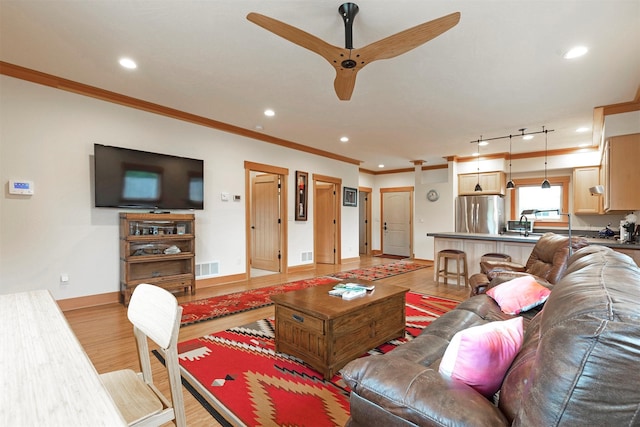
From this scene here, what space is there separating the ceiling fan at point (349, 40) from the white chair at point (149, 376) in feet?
5.49

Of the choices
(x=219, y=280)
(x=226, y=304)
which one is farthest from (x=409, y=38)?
(x=219, y=280)

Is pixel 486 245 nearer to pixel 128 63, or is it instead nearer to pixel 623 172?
pixel 623 172

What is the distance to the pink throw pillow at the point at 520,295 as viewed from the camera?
7.00 ft

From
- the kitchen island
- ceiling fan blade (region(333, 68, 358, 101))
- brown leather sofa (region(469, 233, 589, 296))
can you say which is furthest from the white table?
the kitchen island

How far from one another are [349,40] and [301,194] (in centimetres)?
439

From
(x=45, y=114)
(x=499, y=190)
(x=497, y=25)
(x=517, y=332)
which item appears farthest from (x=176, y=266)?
(x=499, y=190)

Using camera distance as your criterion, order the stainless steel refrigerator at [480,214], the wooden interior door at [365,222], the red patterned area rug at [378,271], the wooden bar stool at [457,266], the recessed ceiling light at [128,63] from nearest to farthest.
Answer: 1. the recessed ceiling light at [128,63]
2. the wooden bar stool at [457,266]
3. the red patterned area rug at [378,271]
4. the stainless steel refrigerator at [480,214]
5. the wooden interior door at [365,222]

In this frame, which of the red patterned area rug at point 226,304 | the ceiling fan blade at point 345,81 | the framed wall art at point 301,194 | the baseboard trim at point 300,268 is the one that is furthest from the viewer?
the framed wall art at point 301,194

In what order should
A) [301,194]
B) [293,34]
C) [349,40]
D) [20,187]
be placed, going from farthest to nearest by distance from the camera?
[301,194], [20,187], [349,40], [293,34]

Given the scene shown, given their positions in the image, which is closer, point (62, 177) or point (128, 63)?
point (128, 63)

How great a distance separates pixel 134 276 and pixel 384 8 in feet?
14.0

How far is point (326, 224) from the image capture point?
7609 mm

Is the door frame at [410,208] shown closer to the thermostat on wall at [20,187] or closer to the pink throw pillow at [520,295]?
the pink throw pillow at [520,295]

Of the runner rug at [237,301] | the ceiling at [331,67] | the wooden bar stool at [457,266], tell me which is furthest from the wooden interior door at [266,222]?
the wooden bar stool at [457,266]
